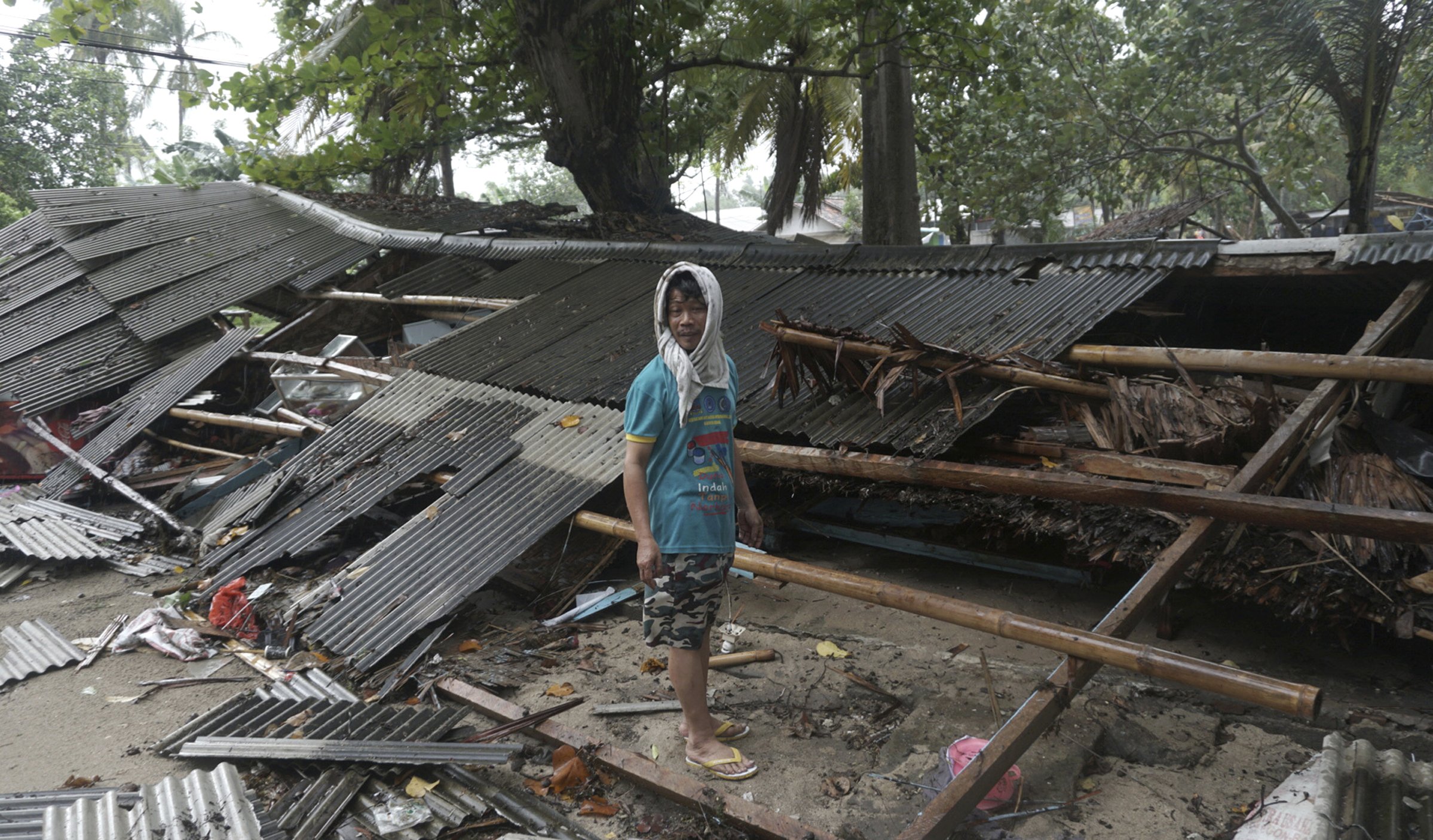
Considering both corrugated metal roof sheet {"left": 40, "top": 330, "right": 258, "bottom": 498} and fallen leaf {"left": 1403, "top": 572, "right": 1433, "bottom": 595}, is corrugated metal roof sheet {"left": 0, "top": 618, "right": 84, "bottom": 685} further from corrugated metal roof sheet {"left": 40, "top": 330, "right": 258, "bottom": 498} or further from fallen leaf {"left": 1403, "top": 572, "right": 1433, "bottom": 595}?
fallen leaf {"left": 1403, "top": 572, "right": 1433, "bottom": 595}

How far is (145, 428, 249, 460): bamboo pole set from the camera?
777 cm

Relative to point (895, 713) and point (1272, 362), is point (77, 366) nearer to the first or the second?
point (895, 713)

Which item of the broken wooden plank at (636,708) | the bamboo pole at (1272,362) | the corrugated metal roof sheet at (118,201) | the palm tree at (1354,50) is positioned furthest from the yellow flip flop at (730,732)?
the corrugated metal roof sheet at (118,201)

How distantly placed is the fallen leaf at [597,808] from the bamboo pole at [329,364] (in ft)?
15.4

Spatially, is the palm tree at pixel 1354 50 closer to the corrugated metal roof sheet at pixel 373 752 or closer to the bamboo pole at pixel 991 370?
the bamboo pole at pixel 991 370

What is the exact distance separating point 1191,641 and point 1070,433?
101cm

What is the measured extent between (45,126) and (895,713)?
90.7ft

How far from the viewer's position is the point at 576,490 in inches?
178

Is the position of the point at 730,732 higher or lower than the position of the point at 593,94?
lower

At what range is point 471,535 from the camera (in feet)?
15.0

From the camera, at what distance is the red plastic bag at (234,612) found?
484 centimetres

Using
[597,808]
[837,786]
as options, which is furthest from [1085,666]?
[597,808]

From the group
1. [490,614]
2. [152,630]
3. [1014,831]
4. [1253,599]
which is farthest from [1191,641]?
[152,630]

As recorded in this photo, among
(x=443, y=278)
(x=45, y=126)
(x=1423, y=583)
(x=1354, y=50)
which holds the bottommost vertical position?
(x=1423, y=583)
